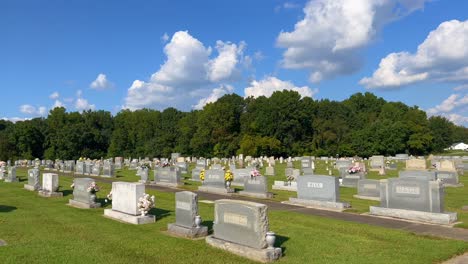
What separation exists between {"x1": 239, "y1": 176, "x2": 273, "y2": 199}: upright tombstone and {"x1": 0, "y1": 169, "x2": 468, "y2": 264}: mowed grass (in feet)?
16.5

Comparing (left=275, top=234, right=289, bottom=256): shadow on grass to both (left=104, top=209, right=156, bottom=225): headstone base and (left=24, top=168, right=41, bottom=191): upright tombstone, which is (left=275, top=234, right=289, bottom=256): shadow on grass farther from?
(left=24, top=168, right=41, bottom=191): upright tombstone

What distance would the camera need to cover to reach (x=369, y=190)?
19047 mm

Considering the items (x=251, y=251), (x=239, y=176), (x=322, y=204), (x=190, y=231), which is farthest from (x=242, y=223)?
(x=239, y=176)

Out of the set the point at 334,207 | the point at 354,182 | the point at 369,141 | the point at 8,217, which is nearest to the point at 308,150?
the point at 369,141

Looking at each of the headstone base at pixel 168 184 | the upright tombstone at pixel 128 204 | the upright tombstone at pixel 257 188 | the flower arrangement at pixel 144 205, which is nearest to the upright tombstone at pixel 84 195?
the upright tombstone at pixel 128 204

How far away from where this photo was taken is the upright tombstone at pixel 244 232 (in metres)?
8.55

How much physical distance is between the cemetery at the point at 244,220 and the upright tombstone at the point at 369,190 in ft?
0.16

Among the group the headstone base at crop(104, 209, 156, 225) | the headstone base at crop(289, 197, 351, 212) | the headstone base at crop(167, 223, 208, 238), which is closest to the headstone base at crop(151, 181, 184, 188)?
the headstone base at crop(289, 197, 351, 212)

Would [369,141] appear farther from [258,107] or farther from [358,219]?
[358,219]

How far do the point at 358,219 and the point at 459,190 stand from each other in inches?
462

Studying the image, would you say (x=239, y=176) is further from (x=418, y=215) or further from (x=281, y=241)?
(x=281, y=241)

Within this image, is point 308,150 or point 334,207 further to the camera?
point 308,150

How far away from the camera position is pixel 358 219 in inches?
531

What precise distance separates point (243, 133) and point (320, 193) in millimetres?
59245
